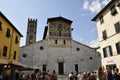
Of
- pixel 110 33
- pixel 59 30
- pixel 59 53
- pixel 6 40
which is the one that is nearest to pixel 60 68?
pixel 59 53

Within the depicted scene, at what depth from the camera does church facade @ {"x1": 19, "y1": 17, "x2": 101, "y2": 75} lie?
27.5 metres

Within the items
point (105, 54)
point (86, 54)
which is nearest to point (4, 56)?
point (105, 54)

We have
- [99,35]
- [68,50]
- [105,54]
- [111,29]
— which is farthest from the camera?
[68,50]

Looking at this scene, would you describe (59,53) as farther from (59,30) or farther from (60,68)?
(59,30)

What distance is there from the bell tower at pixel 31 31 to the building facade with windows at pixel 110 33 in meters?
37.8

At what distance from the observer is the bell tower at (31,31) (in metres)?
54.1

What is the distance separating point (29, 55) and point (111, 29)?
A: 17.5 m

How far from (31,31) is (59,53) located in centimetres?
3066

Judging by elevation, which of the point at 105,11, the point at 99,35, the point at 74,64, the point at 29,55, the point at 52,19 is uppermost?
the point at 52,19

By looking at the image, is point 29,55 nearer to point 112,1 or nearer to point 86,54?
point 86,54

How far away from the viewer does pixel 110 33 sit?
60.4 feet

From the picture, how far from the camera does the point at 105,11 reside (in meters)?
20.0

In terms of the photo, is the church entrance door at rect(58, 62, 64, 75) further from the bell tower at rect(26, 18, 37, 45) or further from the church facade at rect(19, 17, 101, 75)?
the bell tower at rect(26, 18, 37, 45)

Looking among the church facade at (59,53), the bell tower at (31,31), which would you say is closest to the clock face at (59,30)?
the church facade at (59,53)
